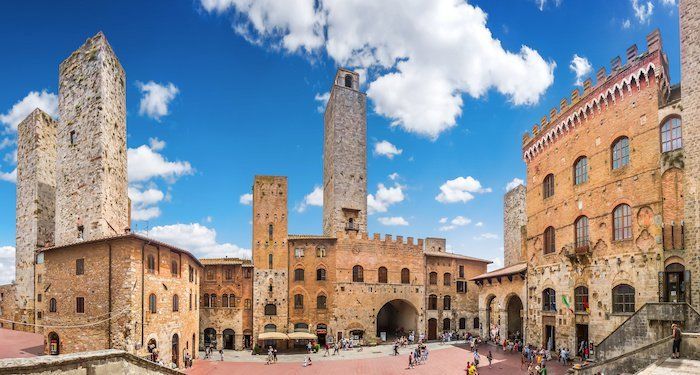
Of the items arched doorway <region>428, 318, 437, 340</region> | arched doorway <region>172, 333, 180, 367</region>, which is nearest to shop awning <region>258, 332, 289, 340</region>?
arched doorway <region>172, 333, 180, 367</region>

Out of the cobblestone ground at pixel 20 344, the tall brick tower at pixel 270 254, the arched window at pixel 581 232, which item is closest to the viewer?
the cobblestone ground at pixel 20 344

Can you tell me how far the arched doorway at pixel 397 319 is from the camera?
42216 mm

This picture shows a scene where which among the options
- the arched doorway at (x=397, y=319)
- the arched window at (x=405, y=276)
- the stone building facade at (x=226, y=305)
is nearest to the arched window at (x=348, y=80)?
the arched window at (x=405, y=276)

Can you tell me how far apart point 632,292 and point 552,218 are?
7937mm

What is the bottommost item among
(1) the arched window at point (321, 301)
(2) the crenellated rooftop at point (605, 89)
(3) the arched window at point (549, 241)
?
(1) the arched window at point (321, 301)

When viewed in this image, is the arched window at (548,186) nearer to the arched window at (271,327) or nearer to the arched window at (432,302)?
the arched window at (432,302)

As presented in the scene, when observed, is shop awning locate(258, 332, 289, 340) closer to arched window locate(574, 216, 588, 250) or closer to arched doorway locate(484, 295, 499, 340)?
arched doorway locate(484, 295, 499, 340)

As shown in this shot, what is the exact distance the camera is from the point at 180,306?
88.4 feet

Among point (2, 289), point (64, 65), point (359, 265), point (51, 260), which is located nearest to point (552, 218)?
point (359, 265)

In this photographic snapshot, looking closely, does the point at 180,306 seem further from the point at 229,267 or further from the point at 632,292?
the point at 632,292

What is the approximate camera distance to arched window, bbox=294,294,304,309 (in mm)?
38219

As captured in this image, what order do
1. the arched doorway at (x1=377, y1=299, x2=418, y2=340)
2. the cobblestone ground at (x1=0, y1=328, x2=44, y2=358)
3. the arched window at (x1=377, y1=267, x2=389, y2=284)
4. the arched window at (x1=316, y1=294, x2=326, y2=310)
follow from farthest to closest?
the arched doorway at (x1=377, y1=299, x2=418, y2=340) < the arched window at (x1=377, y1=267, x2=389, y2=284) < the arched window at (x1=316, y1=294, x2=326, y2=310) < the cobblestone ground at (x1=0, y1=328, x2=44, y2=358)

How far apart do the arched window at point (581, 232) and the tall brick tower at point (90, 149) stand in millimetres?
29511

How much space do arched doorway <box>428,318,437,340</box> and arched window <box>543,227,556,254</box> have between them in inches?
680
